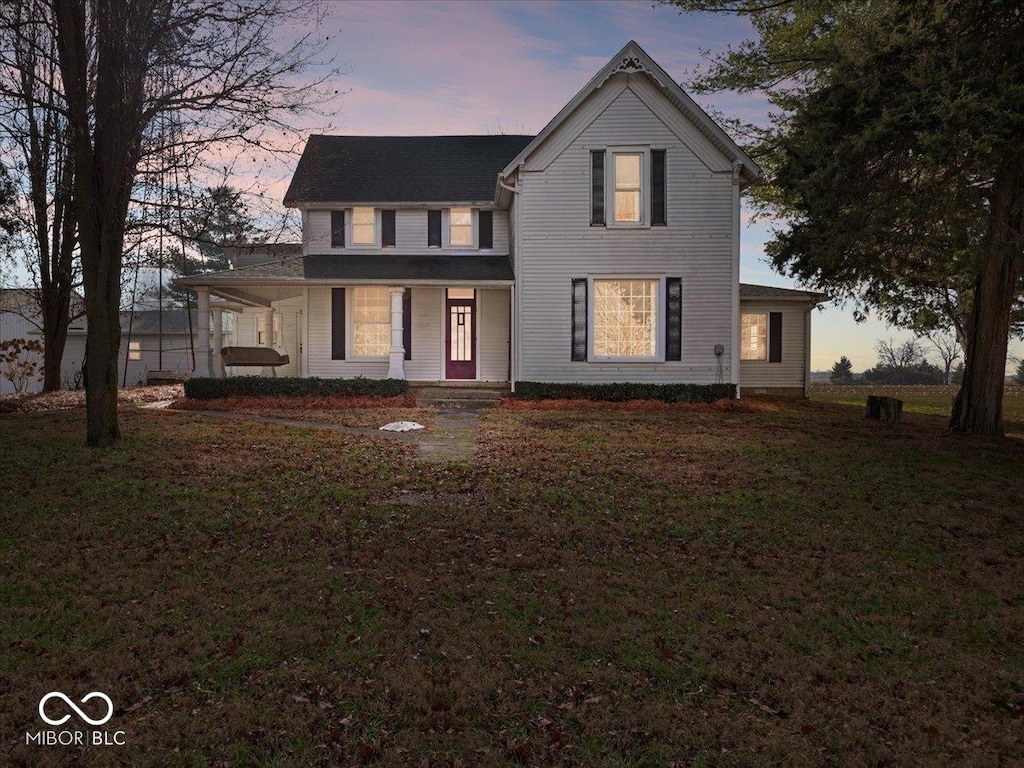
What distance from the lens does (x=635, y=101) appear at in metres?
18.0

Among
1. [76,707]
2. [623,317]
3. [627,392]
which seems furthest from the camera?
[623,317]

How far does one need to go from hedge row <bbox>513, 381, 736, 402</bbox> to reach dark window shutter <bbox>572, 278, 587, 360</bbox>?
0.94 m

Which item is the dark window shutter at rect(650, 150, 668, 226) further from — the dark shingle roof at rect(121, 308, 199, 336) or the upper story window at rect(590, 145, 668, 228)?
the dark shingle roof at rect(121, 308, 199, 336)

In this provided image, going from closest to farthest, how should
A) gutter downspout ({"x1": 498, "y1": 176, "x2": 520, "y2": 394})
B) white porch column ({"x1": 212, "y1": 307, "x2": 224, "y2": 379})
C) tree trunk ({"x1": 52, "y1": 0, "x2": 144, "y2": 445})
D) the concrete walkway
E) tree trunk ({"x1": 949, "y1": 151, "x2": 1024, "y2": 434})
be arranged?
tree trunk ({"x1": 52, "y1": 0, "x2": 144, "y2": 445}) → the concrete walkway → tree trunk ({"x1": 949, "y1": 151, "x2": 1024, "y2": 434}) → gutter downspout ({"x1": 498, "y1": 176, "x2": 520, "y2": 394}) → white porch column ({"x1": 212, "y1": 307, "x2": 224, "y2": 379})

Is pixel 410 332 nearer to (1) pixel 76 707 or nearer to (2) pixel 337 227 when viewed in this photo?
(2) pixel 337 227

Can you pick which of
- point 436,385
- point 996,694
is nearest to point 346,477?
point 996,694

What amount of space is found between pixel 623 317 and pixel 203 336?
11610mm

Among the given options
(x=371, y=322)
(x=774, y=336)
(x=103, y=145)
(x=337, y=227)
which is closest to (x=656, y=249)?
(x=774, y=336)

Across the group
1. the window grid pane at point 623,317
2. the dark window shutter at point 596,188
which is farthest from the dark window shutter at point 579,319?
the dark window shutter at point 596,188

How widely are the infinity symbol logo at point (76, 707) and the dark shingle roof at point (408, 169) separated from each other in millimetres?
17316

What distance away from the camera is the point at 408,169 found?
22406 mm

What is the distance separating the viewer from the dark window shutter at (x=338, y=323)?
790 inches

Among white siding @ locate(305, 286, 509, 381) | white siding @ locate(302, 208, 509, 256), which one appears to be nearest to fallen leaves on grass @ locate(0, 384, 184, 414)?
white siding @ locate(305, 286, 509, 381)

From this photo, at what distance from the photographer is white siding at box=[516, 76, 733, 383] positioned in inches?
715
